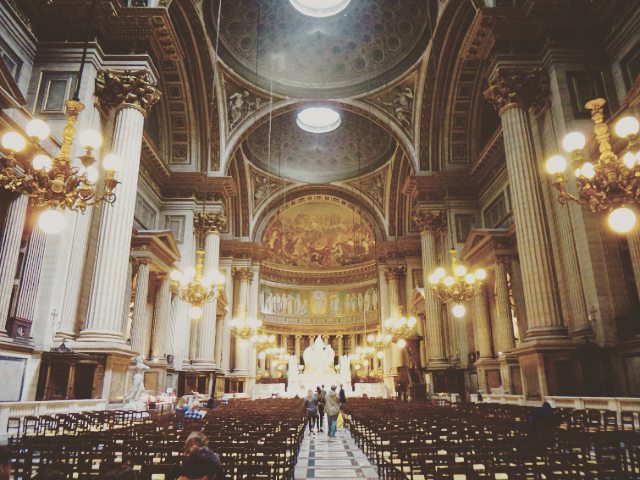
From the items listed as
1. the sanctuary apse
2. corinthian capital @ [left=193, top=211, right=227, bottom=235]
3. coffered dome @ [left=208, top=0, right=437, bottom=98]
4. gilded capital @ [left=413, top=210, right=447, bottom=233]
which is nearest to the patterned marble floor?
the sanctuary apse

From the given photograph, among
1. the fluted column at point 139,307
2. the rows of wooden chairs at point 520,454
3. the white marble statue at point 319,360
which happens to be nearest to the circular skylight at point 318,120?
the white marble statue at point 319,360

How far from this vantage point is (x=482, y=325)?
1806 centimetres

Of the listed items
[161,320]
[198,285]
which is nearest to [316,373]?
[161,320]

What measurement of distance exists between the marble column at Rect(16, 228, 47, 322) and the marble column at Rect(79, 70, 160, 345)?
44.4 inches

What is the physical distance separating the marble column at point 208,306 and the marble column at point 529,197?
519 inches

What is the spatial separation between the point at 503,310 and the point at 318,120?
2014cm

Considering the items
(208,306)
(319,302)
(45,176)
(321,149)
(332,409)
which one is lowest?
(332,409)

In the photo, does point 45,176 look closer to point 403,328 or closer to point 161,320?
point 161,320

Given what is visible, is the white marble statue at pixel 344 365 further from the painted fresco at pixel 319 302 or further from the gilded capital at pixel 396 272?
the gilded capital at pixel 396 272

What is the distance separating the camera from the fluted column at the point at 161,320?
17.0m

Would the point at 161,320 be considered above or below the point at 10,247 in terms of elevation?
below

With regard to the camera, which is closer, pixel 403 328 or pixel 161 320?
pixel 161 320

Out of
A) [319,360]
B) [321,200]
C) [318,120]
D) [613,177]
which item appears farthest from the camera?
[321,200]

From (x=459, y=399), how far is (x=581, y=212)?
34.6 feet
